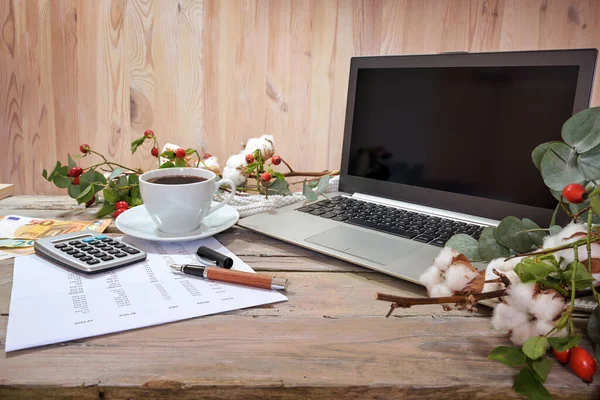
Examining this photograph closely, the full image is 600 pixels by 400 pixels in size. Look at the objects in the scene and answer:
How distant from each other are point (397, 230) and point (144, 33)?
91 cm

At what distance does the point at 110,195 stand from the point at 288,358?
64 centimetres

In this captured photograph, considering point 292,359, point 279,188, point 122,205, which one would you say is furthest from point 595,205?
point 122,205

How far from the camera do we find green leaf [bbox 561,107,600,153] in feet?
1.60

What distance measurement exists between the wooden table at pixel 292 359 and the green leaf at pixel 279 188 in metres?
0.44

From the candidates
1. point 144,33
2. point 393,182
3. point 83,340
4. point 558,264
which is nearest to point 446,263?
point 558,264

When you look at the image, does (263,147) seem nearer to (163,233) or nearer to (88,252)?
(163,233)

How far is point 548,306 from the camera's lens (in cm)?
43

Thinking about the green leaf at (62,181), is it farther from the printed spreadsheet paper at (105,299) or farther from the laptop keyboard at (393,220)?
the laptop keyboard at (393,220)

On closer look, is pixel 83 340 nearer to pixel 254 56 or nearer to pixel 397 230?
pixel 397 230

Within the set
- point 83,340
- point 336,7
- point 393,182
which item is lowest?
point 83,340

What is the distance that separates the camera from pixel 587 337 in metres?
0.51

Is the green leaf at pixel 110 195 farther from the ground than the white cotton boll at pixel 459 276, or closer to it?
closer to it

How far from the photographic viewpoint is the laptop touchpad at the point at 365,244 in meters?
0.69

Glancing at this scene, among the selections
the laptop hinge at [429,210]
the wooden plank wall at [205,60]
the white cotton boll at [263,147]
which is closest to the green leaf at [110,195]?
the white cotton boll at [263,147]
